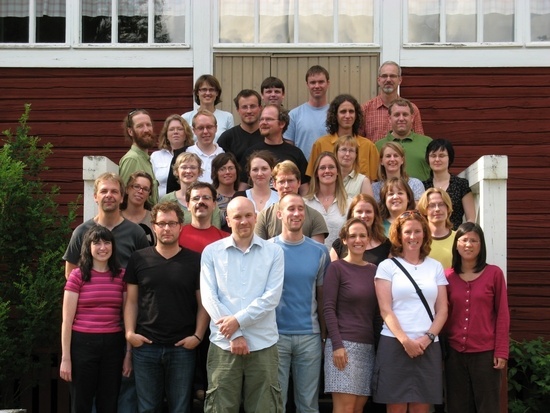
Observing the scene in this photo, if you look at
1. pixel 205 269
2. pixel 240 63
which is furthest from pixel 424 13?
pixel 205 269

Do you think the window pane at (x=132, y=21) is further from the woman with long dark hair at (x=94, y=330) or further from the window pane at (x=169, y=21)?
the woman with long dark hair at (x=94, y=330)

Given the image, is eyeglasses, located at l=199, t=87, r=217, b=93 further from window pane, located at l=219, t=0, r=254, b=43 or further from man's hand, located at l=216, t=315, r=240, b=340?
man's hand, located at l=216, t=315, r=240, b=340

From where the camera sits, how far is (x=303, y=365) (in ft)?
21.2

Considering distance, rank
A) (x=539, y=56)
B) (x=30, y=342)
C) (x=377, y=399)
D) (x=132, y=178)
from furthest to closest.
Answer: (x=539, y=56)
(x=30, y=342)
(x=132, y=178)
(x=377, y=399)

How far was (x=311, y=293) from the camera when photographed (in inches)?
259

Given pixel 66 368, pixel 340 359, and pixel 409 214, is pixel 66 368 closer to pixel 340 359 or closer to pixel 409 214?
pixel 340 359

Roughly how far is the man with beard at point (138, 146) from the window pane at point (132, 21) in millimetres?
2251

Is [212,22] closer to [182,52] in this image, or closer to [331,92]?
[182,52]


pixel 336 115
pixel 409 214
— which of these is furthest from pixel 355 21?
pixel 409 214

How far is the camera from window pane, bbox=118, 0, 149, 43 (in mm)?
10289

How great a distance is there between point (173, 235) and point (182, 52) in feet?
13.3

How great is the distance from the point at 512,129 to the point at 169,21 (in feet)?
12.1

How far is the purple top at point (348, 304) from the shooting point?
Result: 6.43 metres

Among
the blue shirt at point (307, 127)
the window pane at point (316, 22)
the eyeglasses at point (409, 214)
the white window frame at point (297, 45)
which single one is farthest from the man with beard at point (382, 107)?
the eyeglasses at point (409, 214)
